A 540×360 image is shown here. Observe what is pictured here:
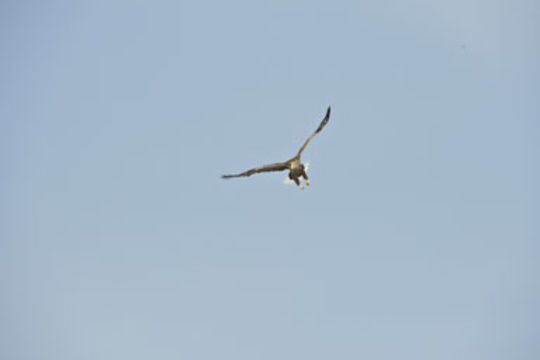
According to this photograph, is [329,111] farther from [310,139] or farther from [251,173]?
[251,173]

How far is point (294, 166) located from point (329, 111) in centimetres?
587

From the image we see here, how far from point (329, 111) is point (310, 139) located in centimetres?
286

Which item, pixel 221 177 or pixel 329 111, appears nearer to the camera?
pixel 329 111

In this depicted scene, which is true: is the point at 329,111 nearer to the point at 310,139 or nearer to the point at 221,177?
the point at 310,139

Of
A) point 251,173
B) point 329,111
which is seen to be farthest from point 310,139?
point 251,173

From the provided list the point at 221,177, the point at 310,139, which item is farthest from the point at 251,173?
the point at 310,139

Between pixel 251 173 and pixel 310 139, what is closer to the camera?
pixel 310 139

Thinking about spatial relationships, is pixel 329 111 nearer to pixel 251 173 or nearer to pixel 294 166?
pixel 294 166

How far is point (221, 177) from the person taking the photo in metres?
49.3

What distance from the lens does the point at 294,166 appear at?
4728 cm

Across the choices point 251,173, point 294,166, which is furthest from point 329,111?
point 251,173

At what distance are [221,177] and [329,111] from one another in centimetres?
1181

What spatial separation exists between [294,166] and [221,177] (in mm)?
7002

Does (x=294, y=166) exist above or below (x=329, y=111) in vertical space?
below
